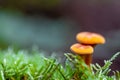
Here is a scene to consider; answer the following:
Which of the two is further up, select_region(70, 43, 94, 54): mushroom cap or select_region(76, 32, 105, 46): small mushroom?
select_region(76, 32, 105, 46): small mushroom

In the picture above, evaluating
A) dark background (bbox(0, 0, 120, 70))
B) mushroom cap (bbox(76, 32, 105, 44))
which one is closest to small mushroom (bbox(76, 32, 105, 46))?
mushroom cap (bbox(76, 32, 105, 44))

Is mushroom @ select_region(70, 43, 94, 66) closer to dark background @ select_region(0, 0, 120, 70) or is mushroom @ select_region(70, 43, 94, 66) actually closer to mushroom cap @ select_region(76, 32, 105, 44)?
mushroom cap @ select_region(76, 32, 105, 44)

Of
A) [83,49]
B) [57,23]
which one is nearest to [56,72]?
[83,49]

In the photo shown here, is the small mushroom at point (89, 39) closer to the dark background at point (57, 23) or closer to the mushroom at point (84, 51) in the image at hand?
the mushroom at point (84, 51)

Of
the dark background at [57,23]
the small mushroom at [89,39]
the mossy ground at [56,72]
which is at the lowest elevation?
the mossy ground at [56,72]

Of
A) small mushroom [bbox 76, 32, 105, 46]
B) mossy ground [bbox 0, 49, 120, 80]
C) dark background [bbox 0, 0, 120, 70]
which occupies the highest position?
dark background [bbox 0, 0, 120, 70]

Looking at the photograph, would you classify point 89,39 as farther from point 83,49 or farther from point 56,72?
point 56,72

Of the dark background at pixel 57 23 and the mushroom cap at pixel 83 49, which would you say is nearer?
the mushroom cap at pixel 83 49

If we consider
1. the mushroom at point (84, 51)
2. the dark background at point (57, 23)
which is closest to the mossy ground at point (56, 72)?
the mushroom at point (84, 51)

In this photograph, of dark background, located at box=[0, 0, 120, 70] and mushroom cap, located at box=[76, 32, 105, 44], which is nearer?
mushroom cap, located at box=[76, 32, 105, 44]
